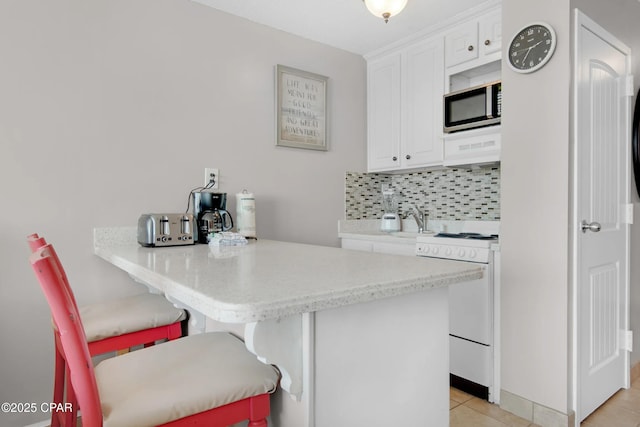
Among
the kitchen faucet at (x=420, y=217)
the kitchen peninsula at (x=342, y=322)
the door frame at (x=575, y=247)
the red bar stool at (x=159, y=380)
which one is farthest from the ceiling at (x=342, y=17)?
the red bar stool at (x=159, y=380)

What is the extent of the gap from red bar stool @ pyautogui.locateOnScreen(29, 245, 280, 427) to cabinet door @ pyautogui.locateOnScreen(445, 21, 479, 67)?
2284 millimetres

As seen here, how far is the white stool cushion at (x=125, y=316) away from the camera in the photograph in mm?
1464

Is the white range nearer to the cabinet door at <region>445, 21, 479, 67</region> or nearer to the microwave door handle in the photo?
the microwave door handle

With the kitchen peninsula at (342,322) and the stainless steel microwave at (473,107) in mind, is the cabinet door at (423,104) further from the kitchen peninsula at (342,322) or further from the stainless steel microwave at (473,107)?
the kitchen peninsula at (342,322)

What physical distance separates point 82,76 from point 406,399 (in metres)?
2.09

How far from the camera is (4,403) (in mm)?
1761

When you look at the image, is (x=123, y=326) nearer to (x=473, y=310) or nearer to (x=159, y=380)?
(x=159, y=380)

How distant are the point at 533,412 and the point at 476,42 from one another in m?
2.13

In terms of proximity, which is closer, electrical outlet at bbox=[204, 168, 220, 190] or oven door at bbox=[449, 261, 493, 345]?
oven door at bbox=[449, 261, 493, 345]

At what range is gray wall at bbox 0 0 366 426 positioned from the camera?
178cm

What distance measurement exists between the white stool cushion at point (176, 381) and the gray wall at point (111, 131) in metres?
1.12

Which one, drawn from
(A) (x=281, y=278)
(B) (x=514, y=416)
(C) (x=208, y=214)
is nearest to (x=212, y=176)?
(C) (x=208, y=214)

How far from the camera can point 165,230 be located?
1855mm

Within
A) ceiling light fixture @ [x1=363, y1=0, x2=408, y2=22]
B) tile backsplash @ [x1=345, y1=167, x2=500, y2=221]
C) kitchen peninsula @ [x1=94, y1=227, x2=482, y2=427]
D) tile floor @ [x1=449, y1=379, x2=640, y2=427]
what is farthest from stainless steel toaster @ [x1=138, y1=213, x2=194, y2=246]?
tile floor @ [x1=449, y1=379, x2=640, y2=427]
